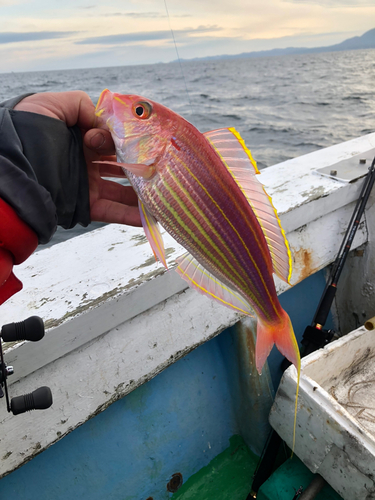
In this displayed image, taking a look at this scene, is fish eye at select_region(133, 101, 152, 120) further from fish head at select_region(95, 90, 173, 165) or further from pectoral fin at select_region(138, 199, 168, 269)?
pectoral fin at select_region(138, 199, 168, 269)

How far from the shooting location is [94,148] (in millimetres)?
1129

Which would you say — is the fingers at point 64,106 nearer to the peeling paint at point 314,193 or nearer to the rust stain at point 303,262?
the peeling paint at point 314,193

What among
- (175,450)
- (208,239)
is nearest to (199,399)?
(175,450)

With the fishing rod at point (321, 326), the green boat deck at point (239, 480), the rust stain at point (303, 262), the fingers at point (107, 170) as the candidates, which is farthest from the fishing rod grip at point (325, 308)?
the fingers at point (107, 170)

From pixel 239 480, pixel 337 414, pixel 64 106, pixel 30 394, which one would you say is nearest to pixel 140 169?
pixel 64 106

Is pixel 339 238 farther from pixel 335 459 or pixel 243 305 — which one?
pixel 243 305

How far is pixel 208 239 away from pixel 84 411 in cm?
106

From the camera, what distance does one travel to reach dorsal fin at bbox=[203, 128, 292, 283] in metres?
0.91

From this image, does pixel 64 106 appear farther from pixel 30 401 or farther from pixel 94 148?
pixel 30 401

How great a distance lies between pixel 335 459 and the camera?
1.67 metres

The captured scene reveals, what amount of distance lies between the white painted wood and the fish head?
0.72m

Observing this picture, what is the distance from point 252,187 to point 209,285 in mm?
284

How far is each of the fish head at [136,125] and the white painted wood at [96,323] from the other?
72cm

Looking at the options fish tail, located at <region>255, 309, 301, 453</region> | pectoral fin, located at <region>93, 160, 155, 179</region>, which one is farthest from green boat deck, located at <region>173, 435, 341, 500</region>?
pectoral fin, located at <region>93, 160, 155, 179</region>
